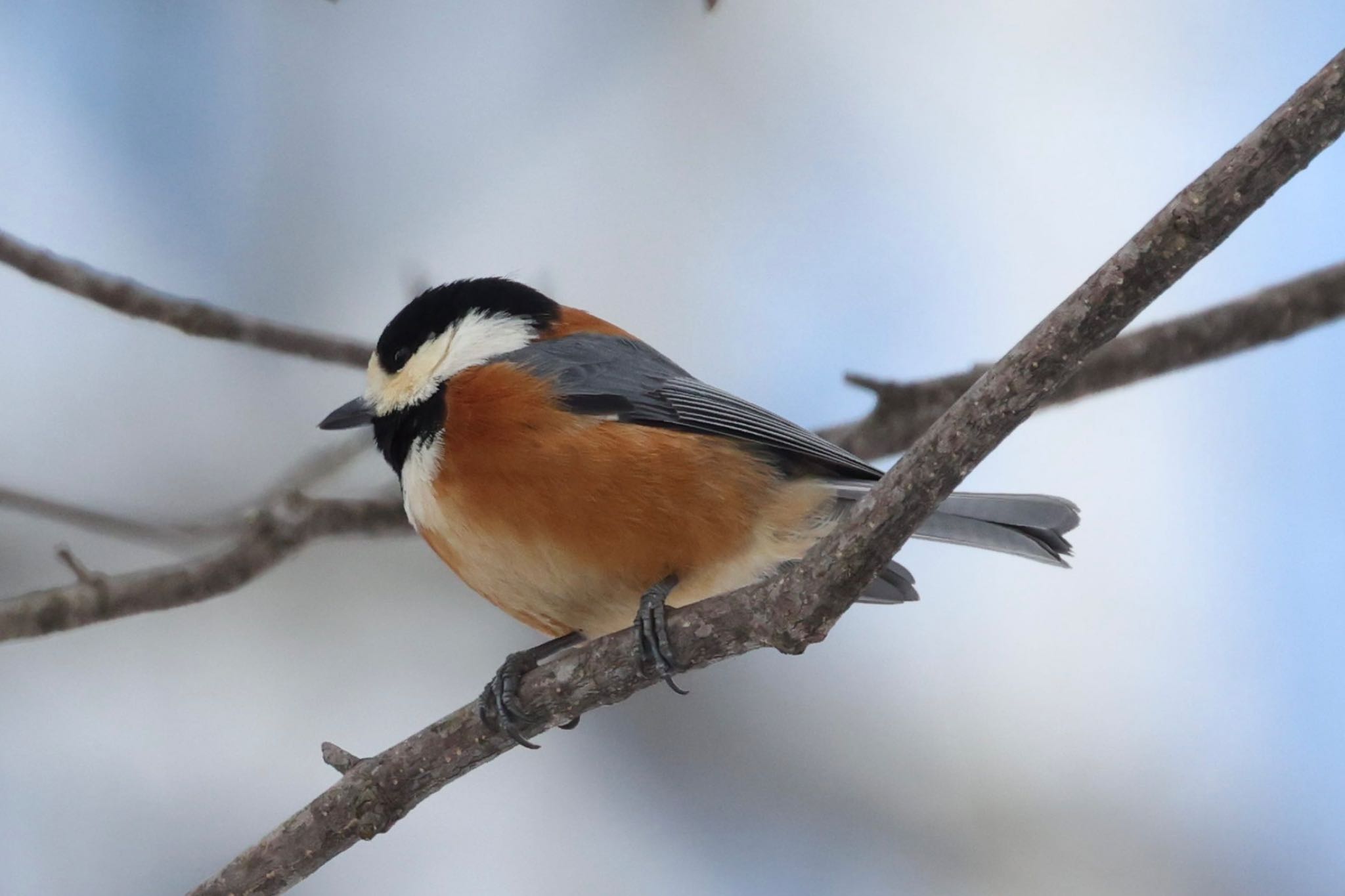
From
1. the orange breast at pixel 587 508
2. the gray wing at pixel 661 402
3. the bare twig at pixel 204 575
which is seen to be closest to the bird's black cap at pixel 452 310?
the gray wing at pixel 661 402

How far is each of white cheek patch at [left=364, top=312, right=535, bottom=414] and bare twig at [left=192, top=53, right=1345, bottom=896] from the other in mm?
778

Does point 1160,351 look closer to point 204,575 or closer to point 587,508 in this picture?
point 587,508

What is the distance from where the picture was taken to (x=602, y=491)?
238 cm

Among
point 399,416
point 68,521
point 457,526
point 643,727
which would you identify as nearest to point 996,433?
point 457,526

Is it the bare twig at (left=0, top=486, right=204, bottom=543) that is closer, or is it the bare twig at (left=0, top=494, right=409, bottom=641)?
the bare twig at (left=0, top=494, right=409, bottom=641)

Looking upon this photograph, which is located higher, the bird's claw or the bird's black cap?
the bird's black cap

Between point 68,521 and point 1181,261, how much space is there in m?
2.36

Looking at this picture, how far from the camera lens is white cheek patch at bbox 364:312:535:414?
2709 millimetres

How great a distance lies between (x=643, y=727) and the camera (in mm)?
3918

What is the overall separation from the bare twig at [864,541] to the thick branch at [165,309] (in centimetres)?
117

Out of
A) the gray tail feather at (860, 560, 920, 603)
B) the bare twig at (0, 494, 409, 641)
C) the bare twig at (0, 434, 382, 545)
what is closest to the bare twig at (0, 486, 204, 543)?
the bare twig at (0, 434, 382, 545)

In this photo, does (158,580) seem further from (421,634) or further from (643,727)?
(643,727)

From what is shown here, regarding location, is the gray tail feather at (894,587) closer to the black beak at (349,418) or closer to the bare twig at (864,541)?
the bare twig at (864,541)

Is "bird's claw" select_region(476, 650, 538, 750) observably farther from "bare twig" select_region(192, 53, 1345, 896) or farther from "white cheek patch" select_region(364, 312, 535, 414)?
"white cheek patch" select_region(364, 312, 535, 414)
